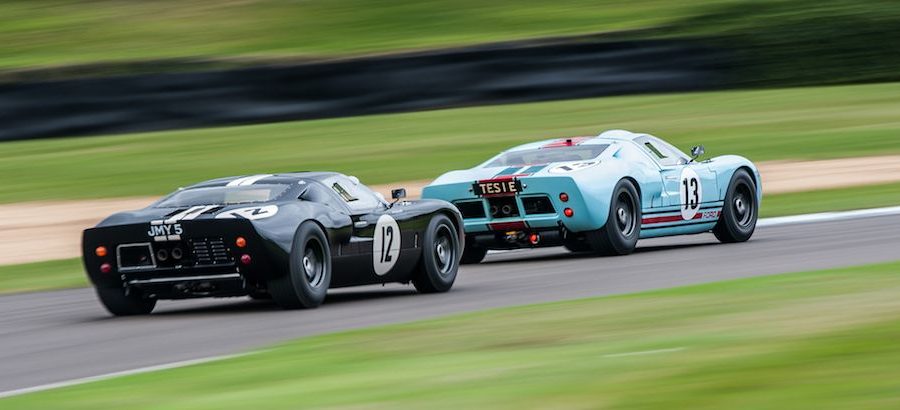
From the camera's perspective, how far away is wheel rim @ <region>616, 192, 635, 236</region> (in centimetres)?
1436

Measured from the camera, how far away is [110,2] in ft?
143

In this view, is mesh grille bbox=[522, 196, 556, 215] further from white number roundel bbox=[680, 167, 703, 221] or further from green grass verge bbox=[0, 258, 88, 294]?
green grass verge bbox=[0, 258, 88, 294]

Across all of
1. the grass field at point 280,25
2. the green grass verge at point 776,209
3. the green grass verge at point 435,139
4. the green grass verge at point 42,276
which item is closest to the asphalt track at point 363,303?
the green grass verge at point 42,276

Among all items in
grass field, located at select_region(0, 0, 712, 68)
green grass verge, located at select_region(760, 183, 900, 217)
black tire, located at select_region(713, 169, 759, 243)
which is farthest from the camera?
grass field, located at select_region(0, 0, 712, 68)

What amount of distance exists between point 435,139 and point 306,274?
55.3 ft

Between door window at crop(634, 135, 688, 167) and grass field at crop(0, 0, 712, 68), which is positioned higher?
grass field at crop(0, 0, 712, 68)

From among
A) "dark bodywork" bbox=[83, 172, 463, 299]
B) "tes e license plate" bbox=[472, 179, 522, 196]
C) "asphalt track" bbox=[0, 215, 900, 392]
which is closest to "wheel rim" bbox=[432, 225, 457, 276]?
"asphalt track" bbox=[0, 215, 900, 392]

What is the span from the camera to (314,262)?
10.6m

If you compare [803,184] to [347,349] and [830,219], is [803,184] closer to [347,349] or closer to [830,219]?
[830,219]

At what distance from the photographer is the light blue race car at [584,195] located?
13977 mm

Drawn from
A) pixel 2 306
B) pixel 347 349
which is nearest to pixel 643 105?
pixel 2 306

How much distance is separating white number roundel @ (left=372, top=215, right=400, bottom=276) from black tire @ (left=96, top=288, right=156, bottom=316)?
1691mm

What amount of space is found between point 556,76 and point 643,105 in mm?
2103

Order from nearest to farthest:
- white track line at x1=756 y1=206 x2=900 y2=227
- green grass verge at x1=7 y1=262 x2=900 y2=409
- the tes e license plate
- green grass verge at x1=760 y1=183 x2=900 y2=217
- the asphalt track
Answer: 1. green grass verge at x1=7 y1=262 x2=900 y2=409
2. the asphalt track
3. the tes e license plate
4. white track line at x1=756 y1=206 x2=900 y2=227
5. green grass verge at x1=760 y1=183 x2=900 y2=217
